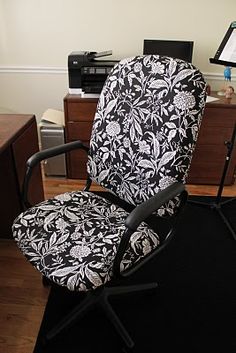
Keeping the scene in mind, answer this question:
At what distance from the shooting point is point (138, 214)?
0.84 metres

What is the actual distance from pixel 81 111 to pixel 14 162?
86cm

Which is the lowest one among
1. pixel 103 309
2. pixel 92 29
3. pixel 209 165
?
pixel 103 309

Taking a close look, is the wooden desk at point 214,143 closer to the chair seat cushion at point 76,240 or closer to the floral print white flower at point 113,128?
the floral print white flower at point 113,128

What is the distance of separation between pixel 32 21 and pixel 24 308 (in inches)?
84.6

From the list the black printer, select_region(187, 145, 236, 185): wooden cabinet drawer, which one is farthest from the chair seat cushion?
select_region(187, 145, 236, 185): wooden cabinet drawer

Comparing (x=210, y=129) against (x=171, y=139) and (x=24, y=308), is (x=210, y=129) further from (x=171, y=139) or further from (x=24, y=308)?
(x=24, y=308)

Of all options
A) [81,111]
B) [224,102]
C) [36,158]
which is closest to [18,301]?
[36,158]

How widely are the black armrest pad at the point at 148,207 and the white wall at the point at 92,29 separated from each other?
1.84 meters

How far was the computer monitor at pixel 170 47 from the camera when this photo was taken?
2.21 meters

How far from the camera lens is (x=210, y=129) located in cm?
215

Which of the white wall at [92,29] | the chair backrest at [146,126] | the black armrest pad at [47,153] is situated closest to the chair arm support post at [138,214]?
the chair backrest at [146,126]

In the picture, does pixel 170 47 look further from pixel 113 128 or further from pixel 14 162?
pixel 14 162

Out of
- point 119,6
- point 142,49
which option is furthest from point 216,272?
point 119,6

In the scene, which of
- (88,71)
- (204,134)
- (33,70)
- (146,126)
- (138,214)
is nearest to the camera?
(138,214)
